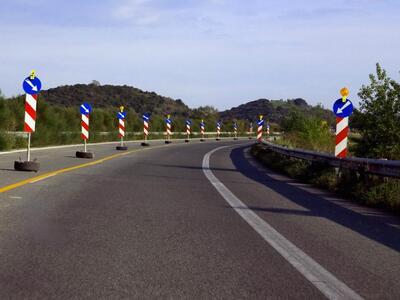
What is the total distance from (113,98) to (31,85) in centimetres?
10680

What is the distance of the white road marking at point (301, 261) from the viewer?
4773 millimetres

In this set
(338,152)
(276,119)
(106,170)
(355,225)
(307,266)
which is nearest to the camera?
(307,266)

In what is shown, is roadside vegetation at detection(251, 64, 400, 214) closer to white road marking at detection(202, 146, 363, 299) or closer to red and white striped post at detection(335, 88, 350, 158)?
red and white striped post at detection(335, 88, 350, 158)

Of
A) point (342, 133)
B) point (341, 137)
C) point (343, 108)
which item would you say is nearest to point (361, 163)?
point (341, 137)

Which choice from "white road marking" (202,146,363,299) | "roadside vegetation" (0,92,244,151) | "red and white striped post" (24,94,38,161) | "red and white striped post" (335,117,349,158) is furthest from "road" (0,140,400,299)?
"roadside vegetation" (0,92,244,151)

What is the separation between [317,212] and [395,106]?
6519 millimetres

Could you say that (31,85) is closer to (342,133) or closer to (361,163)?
(342,133)

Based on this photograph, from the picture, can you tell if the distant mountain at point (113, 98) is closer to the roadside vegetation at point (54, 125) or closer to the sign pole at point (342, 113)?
the roadside vegetation at point (54, 125)

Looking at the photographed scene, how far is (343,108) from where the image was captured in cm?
1457

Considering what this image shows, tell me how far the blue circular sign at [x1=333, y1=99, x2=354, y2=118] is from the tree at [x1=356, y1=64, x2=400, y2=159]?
622mm

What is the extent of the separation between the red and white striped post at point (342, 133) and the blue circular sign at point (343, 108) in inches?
2.2

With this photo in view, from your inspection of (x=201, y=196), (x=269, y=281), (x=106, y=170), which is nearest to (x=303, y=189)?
(x=201, y=196)

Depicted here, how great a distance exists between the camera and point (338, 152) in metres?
14.3

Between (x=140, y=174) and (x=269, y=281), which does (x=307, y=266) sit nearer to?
(x=269, y=281)
